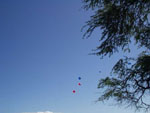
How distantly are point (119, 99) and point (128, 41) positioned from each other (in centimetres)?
272

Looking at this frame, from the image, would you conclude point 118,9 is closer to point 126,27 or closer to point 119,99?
point 126,27

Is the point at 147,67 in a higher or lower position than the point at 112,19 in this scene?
lower

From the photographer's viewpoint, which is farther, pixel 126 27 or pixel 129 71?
pixel 129 71

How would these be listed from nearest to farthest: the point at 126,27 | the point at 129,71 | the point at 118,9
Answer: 1. the point at 118,9
2. the point at 126,27
3. the point at 129,71

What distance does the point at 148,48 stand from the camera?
6.24 metres

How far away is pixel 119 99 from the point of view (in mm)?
6629

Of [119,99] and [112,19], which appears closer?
[112,19]

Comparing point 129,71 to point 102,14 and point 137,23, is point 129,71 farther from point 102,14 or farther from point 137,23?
point 102,14

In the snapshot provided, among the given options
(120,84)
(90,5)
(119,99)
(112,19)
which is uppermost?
(90,5)

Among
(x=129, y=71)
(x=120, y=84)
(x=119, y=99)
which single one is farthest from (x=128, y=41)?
(x=119, y=99)

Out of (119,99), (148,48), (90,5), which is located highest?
(90,5)

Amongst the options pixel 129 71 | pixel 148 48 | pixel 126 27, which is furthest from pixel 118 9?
pixel 129 71

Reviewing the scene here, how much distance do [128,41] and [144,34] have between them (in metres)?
0.69

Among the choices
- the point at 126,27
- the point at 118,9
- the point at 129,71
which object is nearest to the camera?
the point at 118,9
